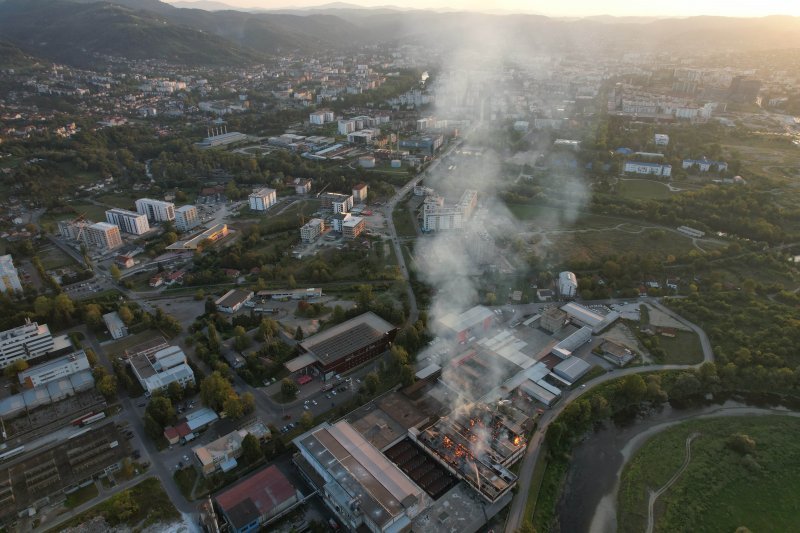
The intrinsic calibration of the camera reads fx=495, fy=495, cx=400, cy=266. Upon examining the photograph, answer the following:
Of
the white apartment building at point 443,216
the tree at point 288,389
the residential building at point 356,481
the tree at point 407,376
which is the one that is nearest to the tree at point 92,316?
the tree at point 288,389

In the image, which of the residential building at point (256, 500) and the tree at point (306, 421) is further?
the tree at point (306, 421)

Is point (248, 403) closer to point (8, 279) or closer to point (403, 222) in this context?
point (8, 279)

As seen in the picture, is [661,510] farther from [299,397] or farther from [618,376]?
[299,397]

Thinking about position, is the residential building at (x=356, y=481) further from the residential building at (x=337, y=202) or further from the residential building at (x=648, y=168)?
the residential building at (x=648, y=168)

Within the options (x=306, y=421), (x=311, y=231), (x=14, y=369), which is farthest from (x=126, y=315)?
(x=311, y=231)

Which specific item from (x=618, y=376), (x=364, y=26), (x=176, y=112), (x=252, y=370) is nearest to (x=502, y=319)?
(x=618, y=376)

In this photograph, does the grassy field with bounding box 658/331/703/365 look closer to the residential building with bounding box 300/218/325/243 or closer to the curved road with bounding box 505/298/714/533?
the curved road with bounding box 505/298/714/533
